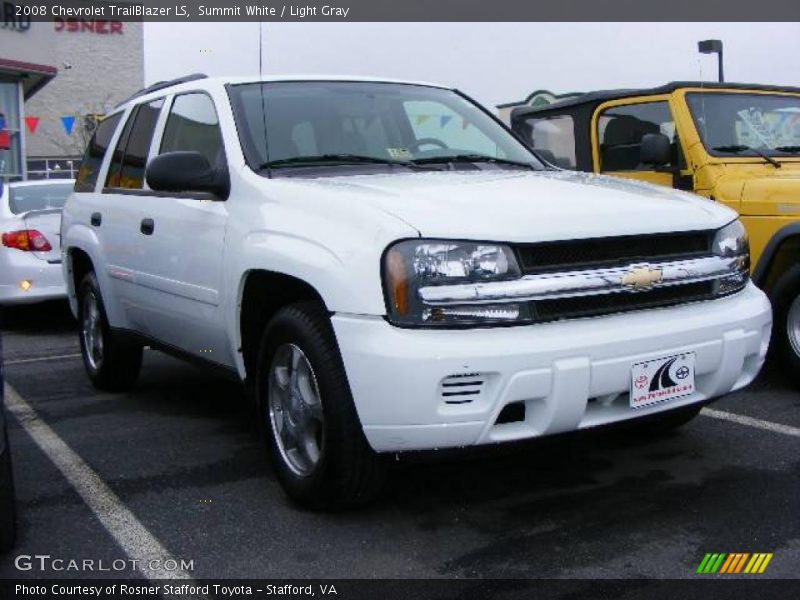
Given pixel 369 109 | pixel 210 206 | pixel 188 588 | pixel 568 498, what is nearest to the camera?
pixel 188 588

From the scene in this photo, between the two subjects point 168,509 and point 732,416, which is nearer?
point 168,509

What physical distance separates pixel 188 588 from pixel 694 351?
1.88m

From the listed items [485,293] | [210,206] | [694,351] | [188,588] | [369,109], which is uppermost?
[369,109]

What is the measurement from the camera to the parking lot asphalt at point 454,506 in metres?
3.04

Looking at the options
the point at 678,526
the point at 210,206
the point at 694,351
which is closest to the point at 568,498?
the point at 678,526

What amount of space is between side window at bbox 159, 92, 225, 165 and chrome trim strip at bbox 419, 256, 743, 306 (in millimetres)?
1505

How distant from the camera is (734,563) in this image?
295 cm

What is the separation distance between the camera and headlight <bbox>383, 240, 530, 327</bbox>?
2959 millimetres

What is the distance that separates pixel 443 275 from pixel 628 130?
12.5 ft

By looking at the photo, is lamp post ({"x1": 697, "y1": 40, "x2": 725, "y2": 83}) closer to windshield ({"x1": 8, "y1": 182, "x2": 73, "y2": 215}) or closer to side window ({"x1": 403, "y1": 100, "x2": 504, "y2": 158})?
side window ({"x1": 403, "y1": 100, "x2": 504, "y2": 158})

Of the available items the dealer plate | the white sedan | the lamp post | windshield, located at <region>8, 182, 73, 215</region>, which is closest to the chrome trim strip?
the dealer plate

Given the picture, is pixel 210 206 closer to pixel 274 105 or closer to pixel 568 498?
pixel 274 105

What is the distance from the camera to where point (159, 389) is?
18.9 ft

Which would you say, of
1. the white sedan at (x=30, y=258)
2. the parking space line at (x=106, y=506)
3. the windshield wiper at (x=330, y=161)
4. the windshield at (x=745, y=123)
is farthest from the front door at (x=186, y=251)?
the white sedan at (x=30, y=258)
